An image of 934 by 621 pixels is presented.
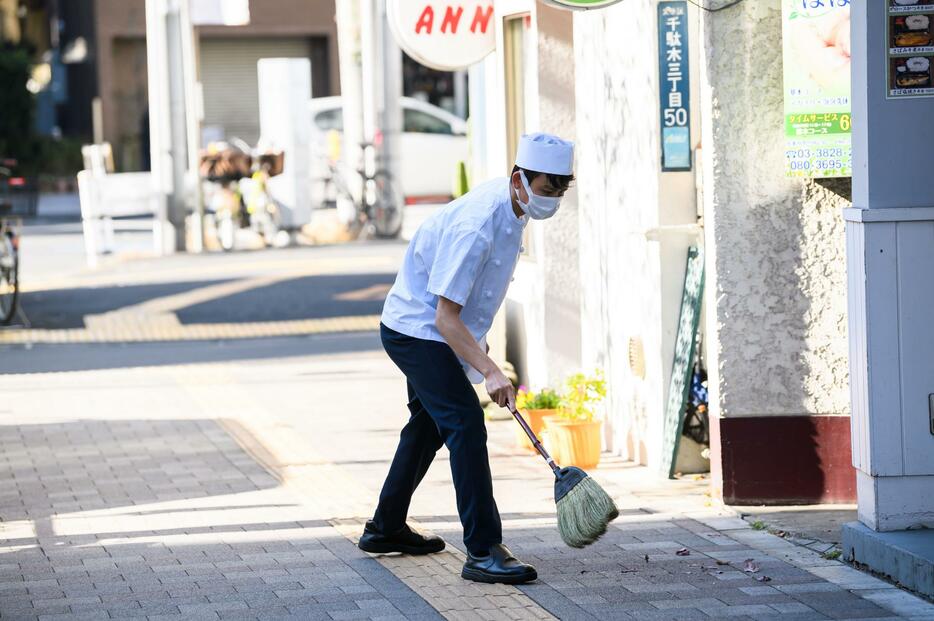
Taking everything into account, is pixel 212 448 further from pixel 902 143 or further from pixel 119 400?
pixel 902 143

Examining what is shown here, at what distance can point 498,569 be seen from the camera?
6168 mm

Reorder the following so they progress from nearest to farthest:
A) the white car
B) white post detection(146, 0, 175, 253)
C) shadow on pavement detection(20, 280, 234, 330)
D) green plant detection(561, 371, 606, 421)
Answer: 1. green plant detection(561, 371, 606, 421)
2. shadow on pavement detection(20, 280, 234, 330)
3. white post detection(146, 0, 175, 253)
4. the white car

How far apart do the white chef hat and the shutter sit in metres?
33.7

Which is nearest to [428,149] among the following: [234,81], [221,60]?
[234,81]

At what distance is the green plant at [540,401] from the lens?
29.9ft

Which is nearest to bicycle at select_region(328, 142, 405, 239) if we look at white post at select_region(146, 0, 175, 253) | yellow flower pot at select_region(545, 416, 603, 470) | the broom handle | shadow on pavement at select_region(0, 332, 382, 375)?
white post at select_region(146, 0, 175, 253)

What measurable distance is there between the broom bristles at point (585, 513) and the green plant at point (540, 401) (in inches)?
115

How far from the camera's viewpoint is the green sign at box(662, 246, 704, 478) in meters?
7.99

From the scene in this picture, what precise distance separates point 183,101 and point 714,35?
14896mm

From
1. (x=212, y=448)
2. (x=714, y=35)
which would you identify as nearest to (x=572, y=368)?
(x=212, y=448)

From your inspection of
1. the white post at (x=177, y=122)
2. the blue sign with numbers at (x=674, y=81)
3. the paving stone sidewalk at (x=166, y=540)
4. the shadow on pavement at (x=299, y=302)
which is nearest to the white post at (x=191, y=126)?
the white post at (x=177, y=122)

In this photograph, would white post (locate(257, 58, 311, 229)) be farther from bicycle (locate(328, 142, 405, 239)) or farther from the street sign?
the street sign

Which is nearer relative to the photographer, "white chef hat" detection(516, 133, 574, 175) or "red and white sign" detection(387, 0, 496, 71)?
"white chef hat" detection(516, 133, 574, 175)

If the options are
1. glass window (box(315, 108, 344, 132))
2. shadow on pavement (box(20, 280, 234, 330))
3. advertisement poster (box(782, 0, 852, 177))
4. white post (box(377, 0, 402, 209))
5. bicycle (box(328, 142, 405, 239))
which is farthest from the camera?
glass window (box(315, 108, 344, 132))
